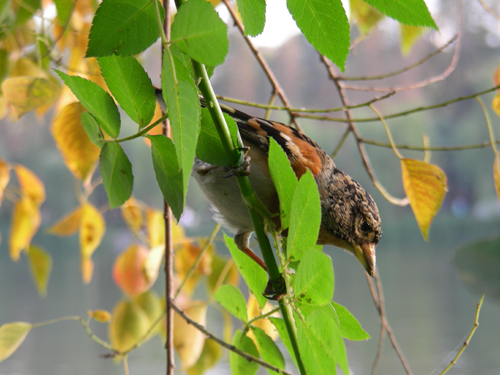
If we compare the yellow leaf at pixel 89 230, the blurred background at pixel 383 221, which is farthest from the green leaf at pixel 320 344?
the blurred background at pixel 383 221

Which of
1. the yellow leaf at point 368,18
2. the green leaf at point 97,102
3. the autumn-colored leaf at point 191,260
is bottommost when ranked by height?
the autumn-colored leaf at point 191,260

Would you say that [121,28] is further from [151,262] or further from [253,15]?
[151,262]

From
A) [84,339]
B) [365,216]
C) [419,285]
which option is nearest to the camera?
[365,216]

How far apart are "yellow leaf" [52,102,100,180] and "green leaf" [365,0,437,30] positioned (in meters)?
0.28

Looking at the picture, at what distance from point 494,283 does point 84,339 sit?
1773 millimetres

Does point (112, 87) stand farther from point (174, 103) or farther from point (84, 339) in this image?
point (84, 339)

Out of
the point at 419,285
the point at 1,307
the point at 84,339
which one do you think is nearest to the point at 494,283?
the point at 84,339

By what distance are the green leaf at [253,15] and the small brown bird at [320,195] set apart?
0.59 feet

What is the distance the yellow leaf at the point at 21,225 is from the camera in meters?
0.49

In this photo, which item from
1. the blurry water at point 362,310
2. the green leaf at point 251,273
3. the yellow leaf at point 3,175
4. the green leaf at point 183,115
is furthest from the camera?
the blurry water at point 362,310

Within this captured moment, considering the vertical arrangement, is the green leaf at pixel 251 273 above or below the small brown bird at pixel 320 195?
below

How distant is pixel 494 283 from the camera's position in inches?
60.3

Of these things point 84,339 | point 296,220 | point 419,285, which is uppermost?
point 296,220

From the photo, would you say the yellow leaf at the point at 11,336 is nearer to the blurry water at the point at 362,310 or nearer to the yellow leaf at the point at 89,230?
the yellow leaf at the point at 89,230
